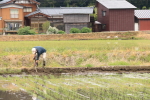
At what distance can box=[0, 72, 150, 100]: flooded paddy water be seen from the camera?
412 inches

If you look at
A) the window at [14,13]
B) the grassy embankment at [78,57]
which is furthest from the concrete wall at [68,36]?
the window at [14,13]

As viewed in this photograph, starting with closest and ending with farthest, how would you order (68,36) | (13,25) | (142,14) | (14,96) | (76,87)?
1. (14,96)
2. (76,87)
3. (68,36)
4. (13,25)
5. (142,14)

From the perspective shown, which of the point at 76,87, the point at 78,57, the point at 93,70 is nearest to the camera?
the point at 76,87

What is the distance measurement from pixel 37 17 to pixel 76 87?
3311 centimetres

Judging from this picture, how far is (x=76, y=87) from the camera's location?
1213 cm

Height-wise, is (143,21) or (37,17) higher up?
(37,17)

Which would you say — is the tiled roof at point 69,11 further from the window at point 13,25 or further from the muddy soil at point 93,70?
the muddy soil at point 93,70

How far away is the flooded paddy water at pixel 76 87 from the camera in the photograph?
10453mm

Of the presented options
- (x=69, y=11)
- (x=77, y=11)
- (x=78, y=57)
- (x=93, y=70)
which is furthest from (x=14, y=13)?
(x=93, y=70)

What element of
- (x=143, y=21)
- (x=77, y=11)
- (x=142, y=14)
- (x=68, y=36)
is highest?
(x=77, y=11)

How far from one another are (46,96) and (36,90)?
1.20 m

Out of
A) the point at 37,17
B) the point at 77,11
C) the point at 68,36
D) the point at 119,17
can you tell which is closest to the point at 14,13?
the point at 37,17

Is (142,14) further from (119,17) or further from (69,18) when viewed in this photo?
(69,18)

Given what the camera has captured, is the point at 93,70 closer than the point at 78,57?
Yes
